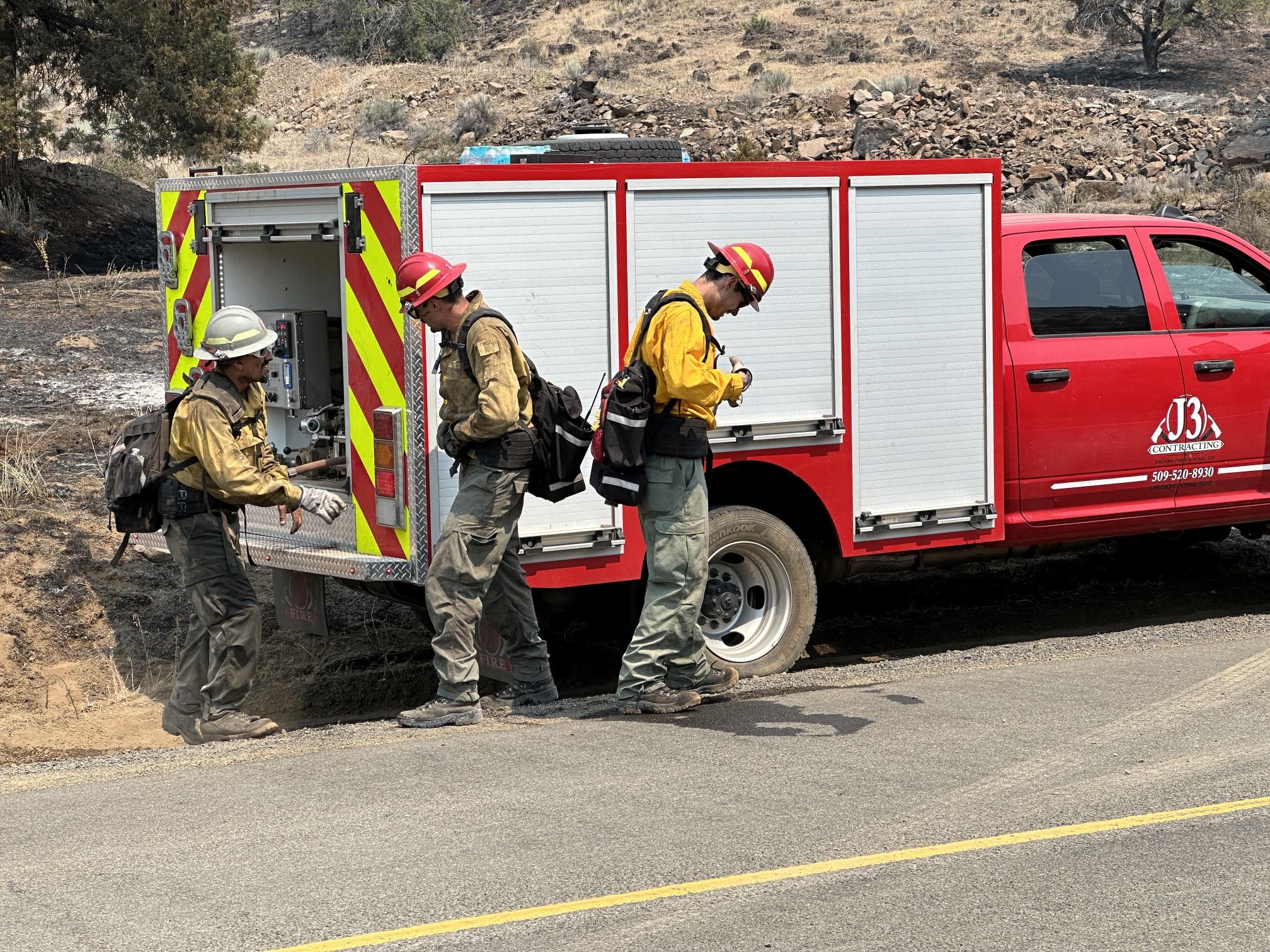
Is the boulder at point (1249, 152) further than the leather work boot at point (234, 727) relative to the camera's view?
Yes

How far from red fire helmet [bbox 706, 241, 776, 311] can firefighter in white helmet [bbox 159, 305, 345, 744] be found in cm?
192

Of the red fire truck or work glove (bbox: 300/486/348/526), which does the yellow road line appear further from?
work glove (bbox: 300/486/348/526)

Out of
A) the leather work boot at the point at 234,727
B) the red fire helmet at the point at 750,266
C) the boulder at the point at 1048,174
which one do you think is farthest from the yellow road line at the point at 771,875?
the boulder at the point at 1048,174

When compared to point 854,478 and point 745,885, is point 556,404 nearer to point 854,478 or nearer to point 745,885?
point 854,478

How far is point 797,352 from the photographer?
282 inches

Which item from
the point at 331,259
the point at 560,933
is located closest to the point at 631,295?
the point at 331,259

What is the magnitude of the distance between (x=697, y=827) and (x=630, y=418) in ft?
6.06

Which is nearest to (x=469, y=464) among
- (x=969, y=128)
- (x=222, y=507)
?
(x=222, y=507)

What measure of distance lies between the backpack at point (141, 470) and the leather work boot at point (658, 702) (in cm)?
211

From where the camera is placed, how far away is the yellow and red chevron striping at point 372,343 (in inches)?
255

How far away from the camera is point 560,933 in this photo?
4.22 metres

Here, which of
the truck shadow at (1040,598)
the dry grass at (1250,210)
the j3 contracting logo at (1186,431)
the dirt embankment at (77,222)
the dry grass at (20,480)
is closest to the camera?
the j3 contracting logo at (1186,431)

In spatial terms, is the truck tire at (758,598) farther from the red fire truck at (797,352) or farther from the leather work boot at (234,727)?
the leather work boot at (234,727)

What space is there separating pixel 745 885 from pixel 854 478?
317cm
